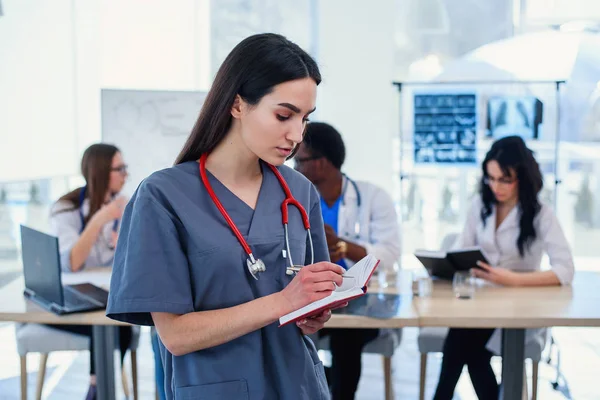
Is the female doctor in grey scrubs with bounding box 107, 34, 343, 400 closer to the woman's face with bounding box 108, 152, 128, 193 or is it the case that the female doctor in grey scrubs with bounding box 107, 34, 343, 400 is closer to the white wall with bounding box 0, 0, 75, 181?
the woman's face with bounding box 108, 152, 128, 193

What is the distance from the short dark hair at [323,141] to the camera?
3032mm

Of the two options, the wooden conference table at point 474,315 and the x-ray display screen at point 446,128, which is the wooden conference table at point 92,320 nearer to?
the wooden conference table at point 474,315

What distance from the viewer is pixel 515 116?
4605mm

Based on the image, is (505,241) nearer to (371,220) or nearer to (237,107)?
(371,220)

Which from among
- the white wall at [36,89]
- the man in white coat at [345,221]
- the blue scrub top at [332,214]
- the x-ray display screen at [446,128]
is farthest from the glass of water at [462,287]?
the white wall at [36,89]

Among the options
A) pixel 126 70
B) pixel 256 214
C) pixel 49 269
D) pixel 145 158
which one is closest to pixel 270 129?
pixel 256 214

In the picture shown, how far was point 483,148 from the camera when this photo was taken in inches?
208

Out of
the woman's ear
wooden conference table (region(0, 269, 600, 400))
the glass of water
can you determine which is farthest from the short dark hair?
the woman's ear

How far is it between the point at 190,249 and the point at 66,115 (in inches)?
167

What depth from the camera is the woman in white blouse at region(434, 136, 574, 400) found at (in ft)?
9.52

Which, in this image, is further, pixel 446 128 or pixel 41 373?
pixel 446 128

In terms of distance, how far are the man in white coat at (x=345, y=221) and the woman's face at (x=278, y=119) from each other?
1.49 metres

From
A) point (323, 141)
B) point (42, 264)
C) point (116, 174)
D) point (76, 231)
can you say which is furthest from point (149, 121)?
point (42, 264)

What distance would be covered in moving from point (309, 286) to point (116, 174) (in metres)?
2.23
